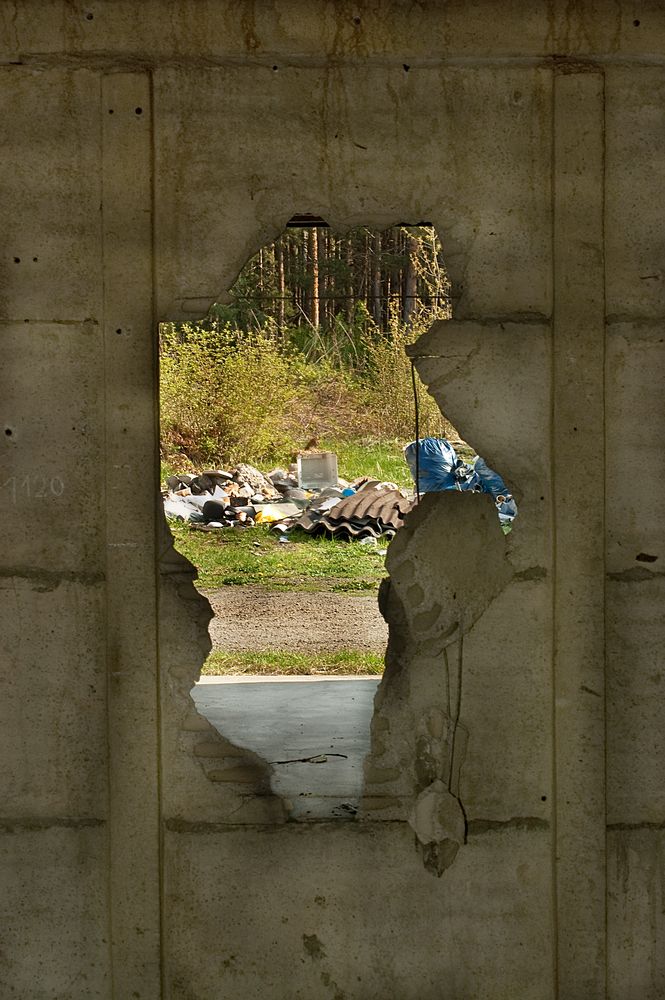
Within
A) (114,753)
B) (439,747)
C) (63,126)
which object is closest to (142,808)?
(114,753)

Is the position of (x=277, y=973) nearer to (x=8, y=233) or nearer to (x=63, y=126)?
(x=8, y=233)

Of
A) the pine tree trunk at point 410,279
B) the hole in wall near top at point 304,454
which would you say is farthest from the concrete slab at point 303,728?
the pine tree trunk at point 410,279

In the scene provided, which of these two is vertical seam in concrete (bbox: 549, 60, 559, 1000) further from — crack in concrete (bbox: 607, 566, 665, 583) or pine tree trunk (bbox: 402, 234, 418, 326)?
pine tree trunk (bbox: 402, 234, 418, 326)

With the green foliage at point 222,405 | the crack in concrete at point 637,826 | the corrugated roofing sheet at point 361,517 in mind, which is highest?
the green foliage at point 222,405

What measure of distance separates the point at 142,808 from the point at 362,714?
9.12 ft

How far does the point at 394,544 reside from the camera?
390 centimetres

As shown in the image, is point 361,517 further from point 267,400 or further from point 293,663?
point 293,663

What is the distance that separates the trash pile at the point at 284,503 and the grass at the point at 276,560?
201 mm

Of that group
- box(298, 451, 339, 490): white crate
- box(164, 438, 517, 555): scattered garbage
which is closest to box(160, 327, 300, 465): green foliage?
box(164, 438, 517, 555): scattered garbage

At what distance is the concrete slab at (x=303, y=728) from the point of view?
4.45 metres

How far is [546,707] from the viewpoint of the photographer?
3842mm

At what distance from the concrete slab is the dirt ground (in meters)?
1.38

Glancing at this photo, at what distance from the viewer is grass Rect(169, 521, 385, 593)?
1126cm

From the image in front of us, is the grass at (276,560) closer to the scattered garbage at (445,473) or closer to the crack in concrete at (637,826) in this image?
the scattered garbage at (445,473)
